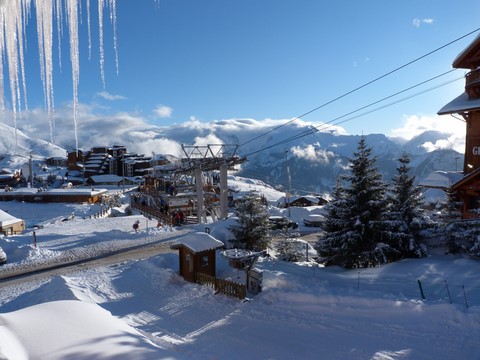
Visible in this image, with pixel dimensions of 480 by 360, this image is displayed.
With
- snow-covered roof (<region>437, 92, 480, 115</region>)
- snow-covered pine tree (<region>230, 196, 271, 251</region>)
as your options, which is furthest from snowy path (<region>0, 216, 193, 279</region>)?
snow-covered roof (<region>437, 92, 480, 115</region>)

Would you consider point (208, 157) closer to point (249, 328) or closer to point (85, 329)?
point (249, 328)

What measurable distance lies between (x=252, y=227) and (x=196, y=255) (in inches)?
242

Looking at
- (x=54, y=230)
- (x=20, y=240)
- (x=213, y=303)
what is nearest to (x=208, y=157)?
(x=213, y=303)

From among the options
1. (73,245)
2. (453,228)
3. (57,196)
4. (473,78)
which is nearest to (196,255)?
(453,228)

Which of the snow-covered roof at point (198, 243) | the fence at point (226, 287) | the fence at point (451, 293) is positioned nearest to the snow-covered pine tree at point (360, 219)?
the fence at point (451, 293)

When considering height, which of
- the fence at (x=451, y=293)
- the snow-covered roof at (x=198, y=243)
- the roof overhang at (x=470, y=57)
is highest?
the roof overhang at (x=470, y=57)

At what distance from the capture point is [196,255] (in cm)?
1606

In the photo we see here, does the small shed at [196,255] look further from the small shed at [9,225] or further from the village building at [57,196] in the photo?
the village building at [57,196]

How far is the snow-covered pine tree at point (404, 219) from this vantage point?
17469 millimetres

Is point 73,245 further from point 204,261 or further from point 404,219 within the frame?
point 404,219

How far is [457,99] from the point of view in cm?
2091

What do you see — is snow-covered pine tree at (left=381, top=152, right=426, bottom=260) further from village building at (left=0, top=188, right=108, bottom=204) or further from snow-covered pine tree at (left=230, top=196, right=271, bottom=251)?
village building at (left=0, top=188, right=108, bottom=204)

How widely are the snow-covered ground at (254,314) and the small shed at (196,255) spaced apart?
1.82 feet

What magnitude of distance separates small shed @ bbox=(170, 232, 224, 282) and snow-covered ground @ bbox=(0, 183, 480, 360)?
556mm
